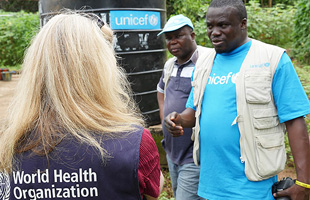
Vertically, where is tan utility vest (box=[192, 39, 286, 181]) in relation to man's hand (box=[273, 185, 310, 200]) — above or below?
above

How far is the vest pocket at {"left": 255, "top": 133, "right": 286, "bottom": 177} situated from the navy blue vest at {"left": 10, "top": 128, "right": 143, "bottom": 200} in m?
0.97

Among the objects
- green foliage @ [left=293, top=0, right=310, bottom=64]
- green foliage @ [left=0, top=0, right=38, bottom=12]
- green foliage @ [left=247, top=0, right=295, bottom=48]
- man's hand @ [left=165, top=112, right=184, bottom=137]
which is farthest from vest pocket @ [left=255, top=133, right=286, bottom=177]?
green foliage @ [left=0, top=0, right=38, bottom=12]

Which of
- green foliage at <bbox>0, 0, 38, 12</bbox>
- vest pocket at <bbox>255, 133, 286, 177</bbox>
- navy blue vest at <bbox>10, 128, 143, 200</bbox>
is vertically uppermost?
green foliage at <bbox>0, 0, 38, 12</bbox>

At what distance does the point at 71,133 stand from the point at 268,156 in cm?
122

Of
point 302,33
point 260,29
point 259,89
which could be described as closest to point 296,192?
point 259,89

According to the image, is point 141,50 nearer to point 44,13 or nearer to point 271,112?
point 44,13

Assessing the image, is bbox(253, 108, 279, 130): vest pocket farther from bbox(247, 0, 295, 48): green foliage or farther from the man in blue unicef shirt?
bbox(247, 0, 295, 48): green foliage

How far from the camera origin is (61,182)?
1.28 m

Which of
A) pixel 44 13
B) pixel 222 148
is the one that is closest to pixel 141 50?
pixel 44 13

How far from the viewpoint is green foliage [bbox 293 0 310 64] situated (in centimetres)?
835

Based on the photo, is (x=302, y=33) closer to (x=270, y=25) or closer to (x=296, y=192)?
(x=270, y=25)

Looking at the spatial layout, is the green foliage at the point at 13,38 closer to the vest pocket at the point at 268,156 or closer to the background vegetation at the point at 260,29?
the background vegetation at the point at 260,29

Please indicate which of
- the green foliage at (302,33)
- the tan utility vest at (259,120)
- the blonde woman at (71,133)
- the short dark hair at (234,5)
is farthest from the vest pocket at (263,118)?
the green foliage at (302,33)

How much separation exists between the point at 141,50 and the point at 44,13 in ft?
4.05
